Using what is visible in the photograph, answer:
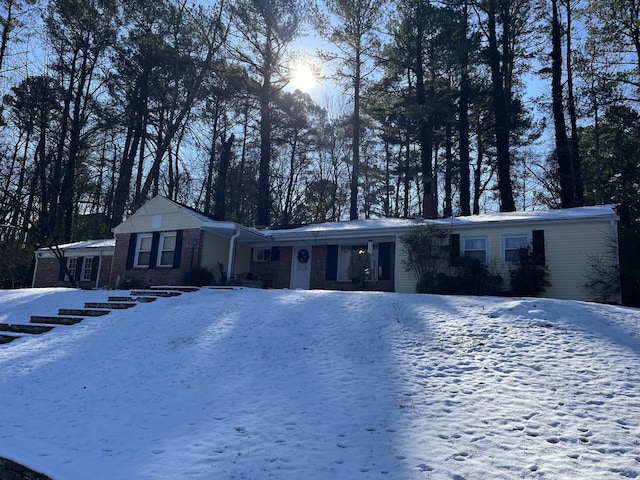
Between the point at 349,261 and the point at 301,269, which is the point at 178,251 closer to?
the point at 301,269

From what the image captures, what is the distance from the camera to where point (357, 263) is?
17.2 meters

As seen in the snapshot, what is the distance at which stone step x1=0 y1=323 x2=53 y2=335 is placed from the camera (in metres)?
11.1

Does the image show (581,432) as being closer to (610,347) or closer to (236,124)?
(610,347)

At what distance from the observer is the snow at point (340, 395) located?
14.3 ft

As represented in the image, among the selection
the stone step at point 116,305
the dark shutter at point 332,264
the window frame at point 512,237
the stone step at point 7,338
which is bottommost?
the stone step at point 7,338

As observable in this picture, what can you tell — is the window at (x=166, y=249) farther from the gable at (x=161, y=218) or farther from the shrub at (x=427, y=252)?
the shrub at (x=427, y=252)

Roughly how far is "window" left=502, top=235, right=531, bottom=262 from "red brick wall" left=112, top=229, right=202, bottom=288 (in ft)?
35.0

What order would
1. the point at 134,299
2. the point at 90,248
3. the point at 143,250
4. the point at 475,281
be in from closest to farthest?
the point at 134,299 → the point at 475,281 → the point at 143,250 → the point at 90,248

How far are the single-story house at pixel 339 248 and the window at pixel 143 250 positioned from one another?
0.13ft

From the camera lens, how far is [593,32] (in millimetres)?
19844

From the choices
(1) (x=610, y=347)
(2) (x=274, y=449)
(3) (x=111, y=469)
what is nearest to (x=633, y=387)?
(1) (x=610, y=347)

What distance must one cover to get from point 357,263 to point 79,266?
47.4 feet

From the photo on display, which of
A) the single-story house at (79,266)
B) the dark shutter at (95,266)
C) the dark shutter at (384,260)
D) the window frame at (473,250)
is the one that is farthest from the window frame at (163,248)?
the window frame at (473,250)

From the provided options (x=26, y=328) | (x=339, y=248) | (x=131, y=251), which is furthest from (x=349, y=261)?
(x=26, y=328)
